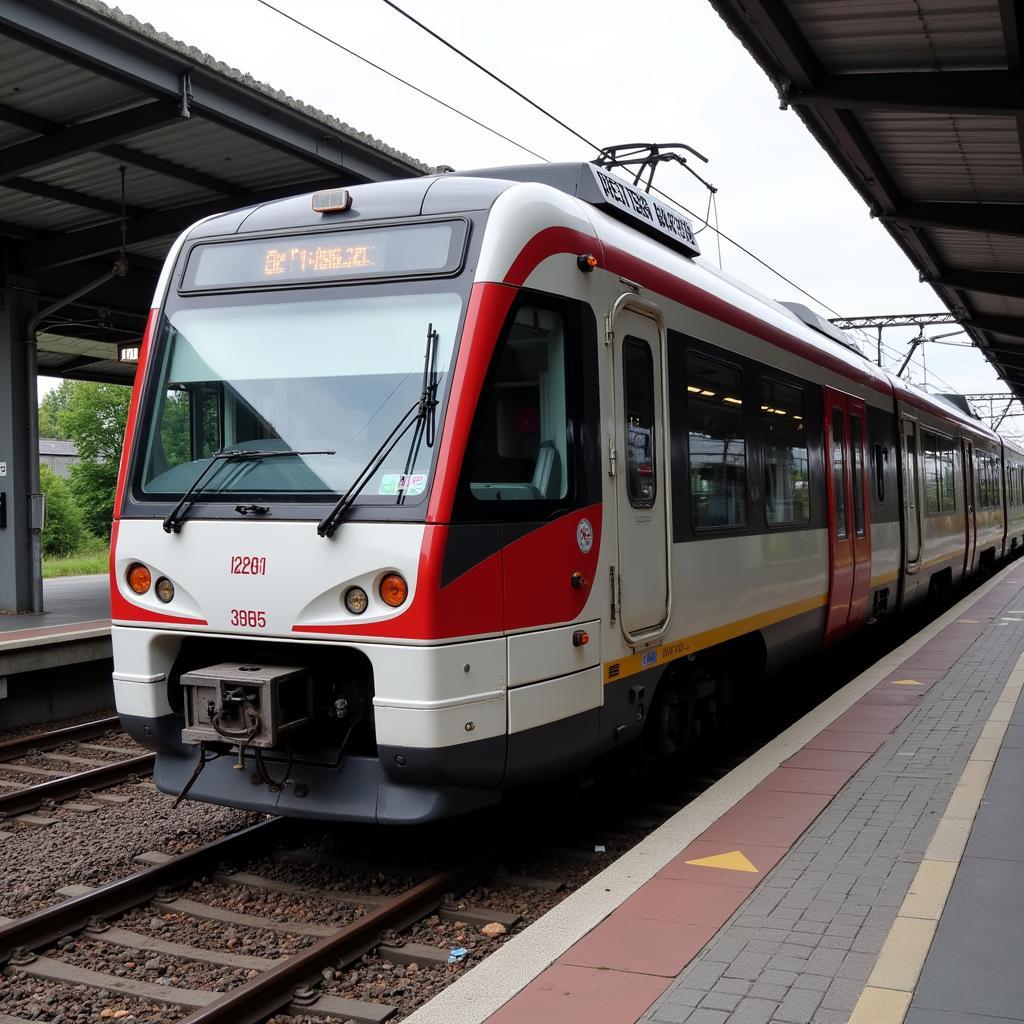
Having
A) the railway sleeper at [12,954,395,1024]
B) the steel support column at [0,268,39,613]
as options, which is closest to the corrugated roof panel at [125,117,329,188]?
the steel support column at [0,268,39,613]

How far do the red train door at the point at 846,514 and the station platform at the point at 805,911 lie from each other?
8.50 ft

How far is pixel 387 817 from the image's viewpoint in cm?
495

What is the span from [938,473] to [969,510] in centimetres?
350

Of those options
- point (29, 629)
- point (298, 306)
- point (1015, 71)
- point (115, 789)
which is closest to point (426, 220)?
point (298, 306)

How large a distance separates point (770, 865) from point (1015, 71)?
6.56 m

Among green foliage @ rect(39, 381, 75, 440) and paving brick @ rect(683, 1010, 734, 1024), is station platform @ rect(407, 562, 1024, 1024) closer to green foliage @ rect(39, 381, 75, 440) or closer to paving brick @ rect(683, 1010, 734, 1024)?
paving brick @ rect(683, 1010, 734, 1024)

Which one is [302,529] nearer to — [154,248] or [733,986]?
[733,986]

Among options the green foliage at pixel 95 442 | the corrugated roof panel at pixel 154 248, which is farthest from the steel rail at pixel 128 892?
the green foliage at pixel 95 442

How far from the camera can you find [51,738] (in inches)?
365

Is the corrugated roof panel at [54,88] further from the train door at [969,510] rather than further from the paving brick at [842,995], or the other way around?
the train door at [969,510]

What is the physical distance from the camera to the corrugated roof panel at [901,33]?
8055 millimetres

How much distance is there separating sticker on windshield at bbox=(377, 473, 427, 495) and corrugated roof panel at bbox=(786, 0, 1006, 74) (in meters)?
5.25

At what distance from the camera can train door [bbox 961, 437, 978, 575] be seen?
1877 centimetres

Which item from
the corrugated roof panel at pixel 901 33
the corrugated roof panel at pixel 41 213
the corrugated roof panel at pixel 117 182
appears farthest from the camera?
the corrugated roof panel at pixel 41 213
